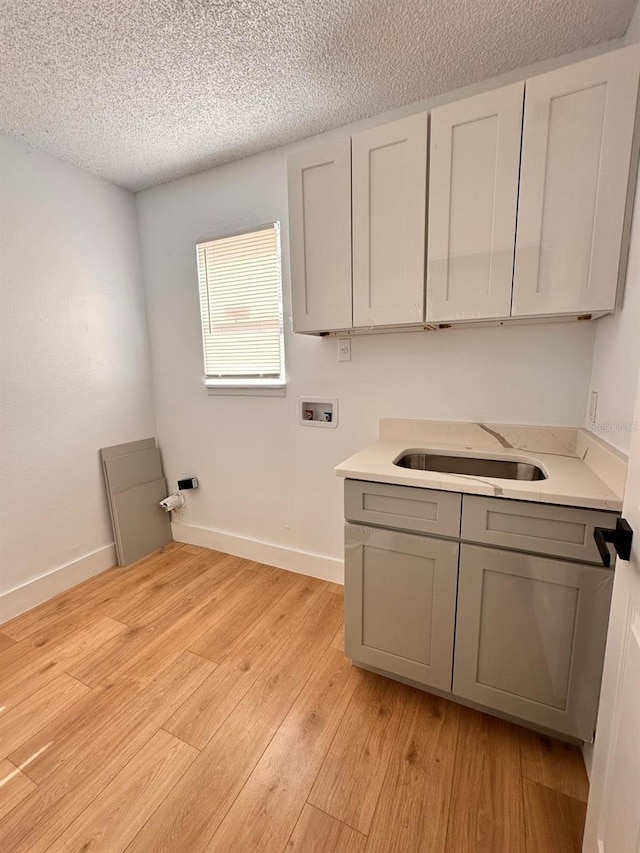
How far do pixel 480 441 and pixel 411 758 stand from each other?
1278mm

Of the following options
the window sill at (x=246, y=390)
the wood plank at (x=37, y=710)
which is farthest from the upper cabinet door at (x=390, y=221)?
the wood plank at (x=37, y=710)

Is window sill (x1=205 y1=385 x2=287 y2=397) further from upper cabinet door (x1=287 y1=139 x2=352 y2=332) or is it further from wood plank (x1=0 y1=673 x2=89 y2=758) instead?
wood plank (x1=0 y1=673 x2=89 y2=758)

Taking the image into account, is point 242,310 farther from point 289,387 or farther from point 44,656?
point 44,656

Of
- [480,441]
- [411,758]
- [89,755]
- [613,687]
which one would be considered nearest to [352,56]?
[480,441]

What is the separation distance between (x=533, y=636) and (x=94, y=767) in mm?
1544

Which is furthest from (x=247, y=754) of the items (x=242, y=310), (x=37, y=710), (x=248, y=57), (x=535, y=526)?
(x=248, y=57)

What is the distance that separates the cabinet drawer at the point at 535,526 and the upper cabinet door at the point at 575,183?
707 mm

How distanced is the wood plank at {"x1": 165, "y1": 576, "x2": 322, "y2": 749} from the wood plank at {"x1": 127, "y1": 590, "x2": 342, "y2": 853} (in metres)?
0.04

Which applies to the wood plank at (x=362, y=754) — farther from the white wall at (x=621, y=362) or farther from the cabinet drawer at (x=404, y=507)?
the white wall at (x=621, y=362)

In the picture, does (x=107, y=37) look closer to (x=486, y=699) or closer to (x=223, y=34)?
(x=223, y=34)

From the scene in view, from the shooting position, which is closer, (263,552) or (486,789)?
(486,789)

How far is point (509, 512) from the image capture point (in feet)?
3.95

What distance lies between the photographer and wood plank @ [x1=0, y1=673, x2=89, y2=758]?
1.35 metres

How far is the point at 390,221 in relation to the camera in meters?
1.52
